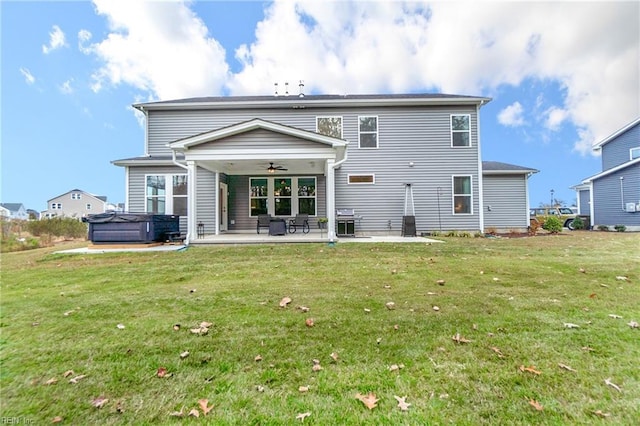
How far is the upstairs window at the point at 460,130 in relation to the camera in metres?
12.4

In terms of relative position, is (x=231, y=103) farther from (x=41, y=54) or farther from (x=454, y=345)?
(x=454, y=345)

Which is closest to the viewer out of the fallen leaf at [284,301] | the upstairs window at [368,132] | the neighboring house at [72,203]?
the fallen leaf at [284,301]

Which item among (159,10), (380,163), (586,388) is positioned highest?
(159,10)

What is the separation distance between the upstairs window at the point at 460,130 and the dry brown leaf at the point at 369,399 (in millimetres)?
12466

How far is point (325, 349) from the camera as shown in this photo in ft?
8.40

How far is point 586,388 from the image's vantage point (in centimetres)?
203

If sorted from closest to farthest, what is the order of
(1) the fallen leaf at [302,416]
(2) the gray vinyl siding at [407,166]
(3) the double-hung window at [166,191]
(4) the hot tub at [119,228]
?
(1) the fallen leaf at [302,416] < (4) the hot tub at [119,228] < (3) the double-hung window at [166,191] < (2) the gray vinyl siding at [407,166]

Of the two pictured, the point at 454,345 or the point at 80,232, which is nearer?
the point at 454,345

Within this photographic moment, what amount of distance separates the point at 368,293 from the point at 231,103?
36.0ft

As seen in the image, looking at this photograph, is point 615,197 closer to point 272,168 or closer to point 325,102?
point 325,102

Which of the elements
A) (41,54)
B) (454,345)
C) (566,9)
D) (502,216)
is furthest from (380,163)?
(41,54)

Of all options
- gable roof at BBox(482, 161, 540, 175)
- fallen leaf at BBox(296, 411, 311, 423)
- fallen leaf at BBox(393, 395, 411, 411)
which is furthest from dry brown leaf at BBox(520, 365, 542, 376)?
gable roof at BBox(482, 161, 540, 175)

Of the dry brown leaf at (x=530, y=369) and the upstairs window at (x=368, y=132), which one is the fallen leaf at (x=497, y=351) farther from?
the upstairs window at (x=368, y=132)

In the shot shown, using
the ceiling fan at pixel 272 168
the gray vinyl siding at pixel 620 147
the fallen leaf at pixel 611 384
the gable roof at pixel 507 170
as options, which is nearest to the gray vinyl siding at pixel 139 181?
the ceiling fan at pixel 272 168
